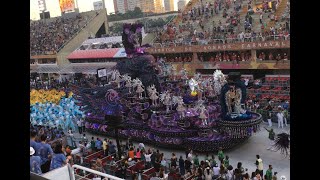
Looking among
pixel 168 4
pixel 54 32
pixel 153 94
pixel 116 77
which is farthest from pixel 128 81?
pixel 168 4

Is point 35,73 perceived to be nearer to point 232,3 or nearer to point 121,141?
point 232,3

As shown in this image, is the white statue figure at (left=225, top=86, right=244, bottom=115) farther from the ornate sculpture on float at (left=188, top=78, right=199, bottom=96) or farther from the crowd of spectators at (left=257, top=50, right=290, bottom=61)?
the crowd of spectators at (left=257, top=50, right=290, bottom=61)

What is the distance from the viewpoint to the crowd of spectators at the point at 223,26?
1946 cm

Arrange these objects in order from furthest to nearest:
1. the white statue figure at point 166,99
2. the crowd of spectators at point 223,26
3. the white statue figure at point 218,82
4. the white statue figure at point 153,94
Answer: the crowd of spectators at point 223,26, the white statue figure at point 218,82, the white statue figure at point 153,94, the white statue figure at point 166,99

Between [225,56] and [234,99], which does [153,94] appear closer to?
[234,99]

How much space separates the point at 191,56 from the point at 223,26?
2726mm

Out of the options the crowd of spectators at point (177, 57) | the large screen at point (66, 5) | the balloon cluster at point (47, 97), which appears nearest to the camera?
the balloon cluster at point (47, 97)

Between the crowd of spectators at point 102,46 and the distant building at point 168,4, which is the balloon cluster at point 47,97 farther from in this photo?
the distant building at point 168,4

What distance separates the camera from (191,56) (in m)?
22.2

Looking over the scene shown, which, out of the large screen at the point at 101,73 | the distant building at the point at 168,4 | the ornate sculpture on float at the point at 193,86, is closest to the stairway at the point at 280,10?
the ornate sculpture on float at the point at 193,86

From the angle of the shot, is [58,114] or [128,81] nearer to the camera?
[128,81]

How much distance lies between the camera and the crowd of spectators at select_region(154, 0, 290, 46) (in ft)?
63.8

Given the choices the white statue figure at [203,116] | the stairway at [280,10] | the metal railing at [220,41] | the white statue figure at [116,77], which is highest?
the stairway at [280,10]
